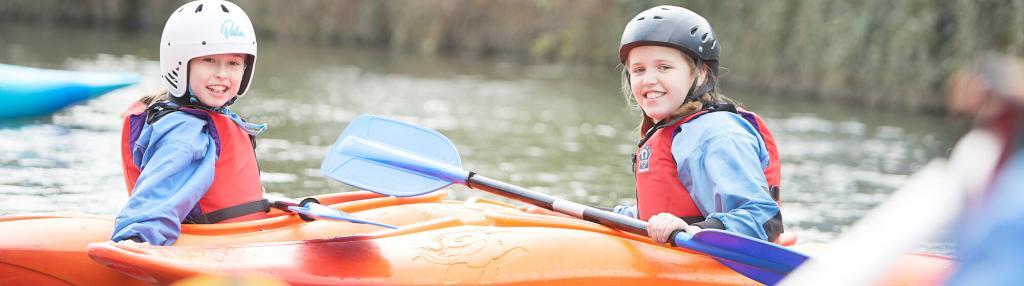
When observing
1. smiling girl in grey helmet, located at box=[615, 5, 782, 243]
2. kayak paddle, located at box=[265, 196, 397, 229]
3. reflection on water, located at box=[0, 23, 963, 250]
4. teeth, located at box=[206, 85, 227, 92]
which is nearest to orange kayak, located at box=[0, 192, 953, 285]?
kayak paddle, located at box=[265, 196, 397, 229]

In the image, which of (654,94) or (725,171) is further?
(654,94)

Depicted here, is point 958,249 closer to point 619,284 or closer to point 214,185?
point 619,284

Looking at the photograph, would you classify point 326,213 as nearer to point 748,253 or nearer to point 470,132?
point 748,253

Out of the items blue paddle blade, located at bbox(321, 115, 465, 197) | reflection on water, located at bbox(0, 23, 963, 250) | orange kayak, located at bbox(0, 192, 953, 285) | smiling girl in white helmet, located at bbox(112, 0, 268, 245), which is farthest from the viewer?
reflection on water, located at bbox(0, 23, 963, 250)

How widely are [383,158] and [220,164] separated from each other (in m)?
0.70

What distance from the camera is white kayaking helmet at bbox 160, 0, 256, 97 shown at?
3572 millimetres

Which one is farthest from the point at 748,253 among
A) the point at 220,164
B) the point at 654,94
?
the point at 220,164

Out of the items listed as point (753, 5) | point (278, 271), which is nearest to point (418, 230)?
point (278, 271)

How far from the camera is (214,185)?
3580mm

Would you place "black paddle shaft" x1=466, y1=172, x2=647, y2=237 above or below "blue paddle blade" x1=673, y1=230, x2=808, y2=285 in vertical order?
above

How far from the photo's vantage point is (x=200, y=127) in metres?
3.51

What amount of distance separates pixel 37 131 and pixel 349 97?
5138 mm

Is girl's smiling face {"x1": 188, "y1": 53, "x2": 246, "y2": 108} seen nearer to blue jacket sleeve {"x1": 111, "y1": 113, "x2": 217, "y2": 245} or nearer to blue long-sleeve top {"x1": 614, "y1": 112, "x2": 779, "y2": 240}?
blue jacket sleeve {"x1": 111, "y1": 113, "x2": 217, "y2": 245}

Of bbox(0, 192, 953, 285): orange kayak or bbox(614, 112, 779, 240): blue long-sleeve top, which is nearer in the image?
bbox(0, 192, 953, 285): orange kayak
